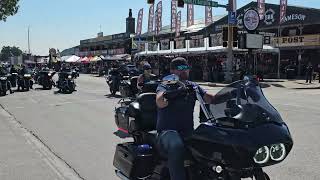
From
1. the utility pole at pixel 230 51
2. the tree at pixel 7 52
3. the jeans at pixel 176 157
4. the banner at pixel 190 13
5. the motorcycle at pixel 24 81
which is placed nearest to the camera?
the jeans at pixel 176 157

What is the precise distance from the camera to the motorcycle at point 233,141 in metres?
3.86

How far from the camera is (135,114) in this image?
596 cm

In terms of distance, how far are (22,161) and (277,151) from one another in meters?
5.06

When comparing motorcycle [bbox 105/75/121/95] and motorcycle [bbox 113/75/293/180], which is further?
motorcycle [bbox 105/75/121/95]

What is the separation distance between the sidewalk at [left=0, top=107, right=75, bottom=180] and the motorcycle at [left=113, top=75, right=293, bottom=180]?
2378 millimetres

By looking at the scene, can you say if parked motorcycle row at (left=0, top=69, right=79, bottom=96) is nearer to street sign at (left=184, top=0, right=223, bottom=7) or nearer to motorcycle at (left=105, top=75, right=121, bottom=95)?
motorcycle at (left=105, top=75, right=121, bottom=95)

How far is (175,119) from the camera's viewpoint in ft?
15.4

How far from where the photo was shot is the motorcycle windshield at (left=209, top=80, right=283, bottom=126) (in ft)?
13.2

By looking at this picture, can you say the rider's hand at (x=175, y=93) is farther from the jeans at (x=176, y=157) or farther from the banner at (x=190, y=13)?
the banner at (x=190, y=13)

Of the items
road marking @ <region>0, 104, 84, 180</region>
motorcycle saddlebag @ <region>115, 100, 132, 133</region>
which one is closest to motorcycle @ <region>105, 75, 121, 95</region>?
road marking @ <region>0, 104, 84, 180</region>

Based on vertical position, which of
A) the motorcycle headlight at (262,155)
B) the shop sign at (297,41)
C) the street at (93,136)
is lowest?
the street at (93,136)

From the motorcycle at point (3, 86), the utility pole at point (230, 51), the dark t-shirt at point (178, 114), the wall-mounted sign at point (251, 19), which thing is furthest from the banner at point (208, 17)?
the dark t-shirt at point (178, 114)

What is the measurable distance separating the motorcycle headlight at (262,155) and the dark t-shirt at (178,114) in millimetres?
1041

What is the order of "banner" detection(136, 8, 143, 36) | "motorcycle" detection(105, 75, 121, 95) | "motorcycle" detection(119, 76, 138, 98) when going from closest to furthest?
"motorcycle" detection(119, 76, 138, 98) → "motorcycle" detection(105, 75, 121, 95) → "banner" detection(136, 8, 143, 36)
